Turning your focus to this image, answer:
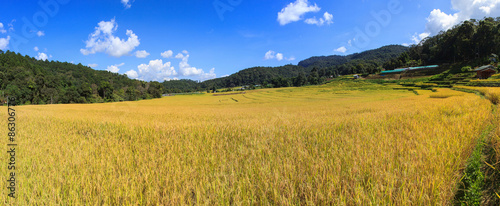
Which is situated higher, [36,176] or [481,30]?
[481,30]

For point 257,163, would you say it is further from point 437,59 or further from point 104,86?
point 437,59

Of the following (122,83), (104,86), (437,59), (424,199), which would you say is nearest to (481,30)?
(437,59)

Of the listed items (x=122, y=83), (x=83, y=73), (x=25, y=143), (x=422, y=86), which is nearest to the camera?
(x=25, y=143)

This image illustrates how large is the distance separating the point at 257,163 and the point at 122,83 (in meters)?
178

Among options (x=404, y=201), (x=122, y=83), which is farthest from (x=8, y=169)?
(x=122, y=83)

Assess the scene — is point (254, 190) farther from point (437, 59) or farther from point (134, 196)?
point (437, 59)

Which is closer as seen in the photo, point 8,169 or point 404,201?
point 404,201

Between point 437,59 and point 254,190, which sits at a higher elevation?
point 437,59

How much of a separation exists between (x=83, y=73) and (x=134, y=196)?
181710 millimetres

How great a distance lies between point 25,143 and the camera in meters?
4.20

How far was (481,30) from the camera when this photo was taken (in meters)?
67.1

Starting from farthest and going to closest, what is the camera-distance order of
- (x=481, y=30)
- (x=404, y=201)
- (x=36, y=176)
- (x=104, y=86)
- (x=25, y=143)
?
1. (x=104, y=86)
2. (x=481, y=30)
3. (x=25, y=143)
4. (x=36, y=176)
5. (x=404, y=201)

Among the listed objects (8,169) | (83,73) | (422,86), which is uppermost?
(83,73)

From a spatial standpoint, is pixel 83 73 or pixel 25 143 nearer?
pixel 25 143
